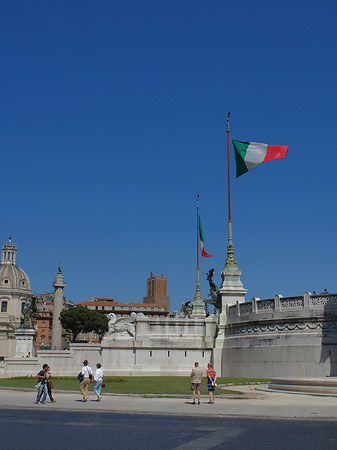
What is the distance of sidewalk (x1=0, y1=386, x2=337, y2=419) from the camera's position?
53.3 feet

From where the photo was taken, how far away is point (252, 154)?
38.0 metres

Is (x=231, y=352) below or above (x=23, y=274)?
below

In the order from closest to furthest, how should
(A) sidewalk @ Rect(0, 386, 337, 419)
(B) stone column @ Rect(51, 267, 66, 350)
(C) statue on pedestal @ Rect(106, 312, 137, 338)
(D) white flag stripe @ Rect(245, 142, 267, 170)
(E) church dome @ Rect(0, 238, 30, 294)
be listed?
(A) sidewalk @ Rect(0, 386, 337, 419), (D) white flag stripe @ Rect(245, 142, 267, 170), (C) statue on pedestal @ Rect(106, 312, 137, 338), (B) stone column @ Rect(51, 267, 66, 350), (E) church dome @ Rect(0, 238, 30, 294)

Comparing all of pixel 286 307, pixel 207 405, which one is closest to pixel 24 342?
pixel 286 307

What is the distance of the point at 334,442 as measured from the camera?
11617mm

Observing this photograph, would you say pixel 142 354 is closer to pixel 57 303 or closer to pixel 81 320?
pixel 57 303

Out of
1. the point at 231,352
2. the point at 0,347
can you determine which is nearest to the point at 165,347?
the point at 231,352

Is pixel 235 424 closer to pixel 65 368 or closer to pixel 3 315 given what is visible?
pixel 65 368

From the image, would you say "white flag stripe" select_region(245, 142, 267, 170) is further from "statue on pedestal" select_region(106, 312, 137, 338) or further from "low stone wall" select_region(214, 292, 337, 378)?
"statue on pedestal" select_region(106, 312, 137, 338)

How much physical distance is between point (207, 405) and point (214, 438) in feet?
21.3

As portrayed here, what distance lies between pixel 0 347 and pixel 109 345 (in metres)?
94.1

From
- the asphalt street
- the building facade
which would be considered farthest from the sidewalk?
the building facade

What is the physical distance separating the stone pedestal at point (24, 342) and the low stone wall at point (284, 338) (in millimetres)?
22349

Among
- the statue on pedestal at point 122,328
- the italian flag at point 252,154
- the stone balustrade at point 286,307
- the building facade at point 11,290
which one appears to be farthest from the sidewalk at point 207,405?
the building facade at point 11,290
